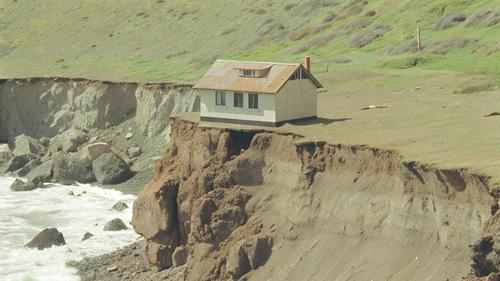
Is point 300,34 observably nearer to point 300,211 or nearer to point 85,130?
point 85,130

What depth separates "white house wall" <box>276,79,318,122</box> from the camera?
55562mm

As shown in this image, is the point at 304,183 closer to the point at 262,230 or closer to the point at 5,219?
the point at 262,230

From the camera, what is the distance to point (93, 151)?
3137 inches

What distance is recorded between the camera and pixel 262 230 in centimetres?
5103

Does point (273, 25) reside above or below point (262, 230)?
above

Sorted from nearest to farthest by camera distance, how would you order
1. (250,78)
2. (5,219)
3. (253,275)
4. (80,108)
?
(253,275), (250,78), (5,219), (80,108)

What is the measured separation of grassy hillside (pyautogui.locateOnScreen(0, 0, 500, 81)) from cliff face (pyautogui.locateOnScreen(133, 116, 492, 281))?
69.6 ft

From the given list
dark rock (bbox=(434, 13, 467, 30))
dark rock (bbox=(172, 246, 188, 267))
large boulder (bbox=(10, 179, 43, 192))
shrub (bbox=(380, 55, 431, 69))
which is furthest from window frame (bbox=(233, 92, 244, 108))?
dark rock (bbox=(434, 13, 467, 30))

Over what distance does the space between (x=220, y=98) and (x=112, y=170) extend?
69.4 feet

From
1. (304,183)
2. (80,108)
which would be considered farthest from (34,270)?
(80,108)

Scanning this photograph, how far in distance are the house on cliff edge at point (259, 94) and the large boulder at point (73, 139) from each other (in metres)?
27.9

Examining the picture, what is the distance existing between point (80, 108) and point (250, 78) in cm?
3313

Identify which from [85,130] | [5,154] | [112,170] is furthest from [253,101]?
[5,154]

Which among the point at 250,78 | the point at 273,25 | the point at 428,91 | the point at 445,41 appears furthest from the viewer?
the point at 273,25
